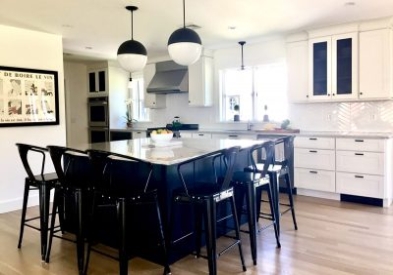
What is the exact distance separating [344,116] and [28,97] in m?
4.68

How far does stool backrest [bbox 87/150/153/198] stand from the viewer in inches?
97.6

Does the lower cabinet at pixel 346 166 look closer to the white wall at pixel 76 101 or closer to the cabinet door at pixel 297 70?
the cabinet door at pixel 297 70

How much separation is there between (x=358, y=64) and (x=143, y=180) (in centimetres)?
360

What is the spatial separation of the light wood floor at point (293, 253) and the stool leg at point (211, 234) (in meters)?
0.36

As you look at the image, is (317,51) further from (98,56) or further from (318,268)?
(98,56)

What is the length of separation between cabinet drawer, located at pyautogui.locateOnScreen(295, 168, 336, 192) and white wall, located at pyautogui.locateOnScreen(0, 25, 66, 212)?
376cm

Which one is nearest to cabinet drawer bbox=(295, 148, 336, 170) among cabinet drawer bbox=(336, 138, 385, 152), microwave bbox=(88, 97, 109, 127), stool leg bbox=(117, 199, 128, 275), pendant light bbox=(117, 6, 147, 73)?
cabinet drawer bbox=(336, 138, 385, 152)

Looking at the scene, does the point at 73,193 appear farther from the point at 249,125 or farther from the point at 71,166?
the point at 249,125

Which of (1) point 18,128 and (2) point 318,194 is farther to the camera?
(2) point 318,194

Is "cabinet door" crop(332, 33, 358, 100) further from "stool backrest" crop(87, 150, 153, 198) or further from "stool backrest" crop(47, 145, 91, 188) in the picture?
"stool backrest" crop(47, 145, 91, 188)

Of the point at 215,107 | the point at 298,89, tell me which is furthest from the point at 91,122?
the point at 298,89

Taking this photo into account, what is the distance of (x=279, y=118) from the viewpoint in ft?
19.3

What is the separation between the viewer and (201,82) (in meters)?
6.33

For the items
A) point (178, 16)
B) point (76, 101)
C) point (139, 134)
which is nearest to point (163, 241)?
point (178, 16)
